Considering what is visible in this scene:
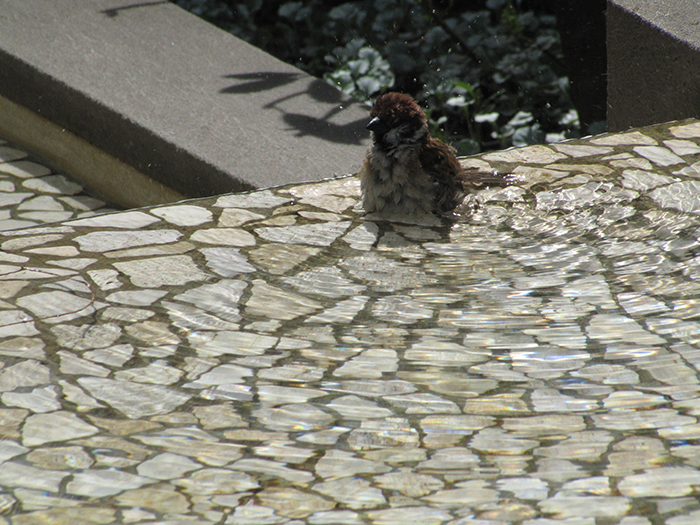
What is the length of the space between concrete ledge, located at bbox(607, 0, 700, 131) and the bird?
207 cm

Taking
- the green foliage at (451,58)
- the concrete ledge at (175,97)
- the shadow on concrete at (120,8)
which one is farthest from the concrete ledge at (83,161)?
the green foliage at (451,58)

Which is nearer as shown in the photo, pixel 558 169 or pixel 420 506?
pixel 420 506

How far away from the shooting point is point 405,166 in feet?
12.7

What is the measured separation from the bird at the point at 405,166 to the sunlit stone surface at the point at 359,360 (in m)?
0.10

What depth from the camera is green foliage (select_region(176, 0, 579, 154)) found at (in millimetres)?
6535

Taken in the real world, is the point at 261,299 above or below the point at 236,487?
above

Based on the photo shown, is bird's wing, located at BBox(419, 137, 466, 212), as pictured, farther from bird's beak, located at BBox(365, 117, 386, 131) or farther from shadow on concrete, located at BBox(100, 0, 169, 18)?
shadow on concrete, located at BBox(100, 0, 169, 18)

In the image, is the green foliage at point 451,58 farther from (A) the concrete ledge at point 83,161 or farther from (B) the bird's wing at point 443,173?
(B) the bird's wing at point 443,173

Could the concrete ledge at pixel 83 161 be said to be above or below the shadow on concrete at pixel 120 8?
below

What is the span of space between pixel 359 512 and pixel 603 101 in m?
4.95

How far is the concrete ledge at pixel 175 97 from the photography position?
496 cm

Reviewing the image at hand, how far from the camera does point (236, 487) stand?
7.14 feet

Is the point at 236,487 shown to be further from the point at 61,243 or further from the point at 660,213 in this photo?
the point at 660,213

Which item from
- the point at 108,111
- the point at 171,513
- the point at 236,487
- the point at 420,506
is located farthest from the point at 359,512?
the point at 108,111
